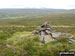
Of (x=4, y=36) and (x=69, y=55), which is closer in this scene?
(x=69, y=55)

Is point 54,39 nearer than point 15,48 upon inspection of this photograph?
No

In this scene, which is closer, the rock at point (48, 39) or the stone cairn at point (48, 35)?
the rock at point (48, 39)

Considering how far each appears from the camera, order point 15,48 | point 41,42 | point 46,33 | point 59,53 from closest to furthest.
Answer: point 59,53 < point 15,48 < point 41,42 < point 46,33

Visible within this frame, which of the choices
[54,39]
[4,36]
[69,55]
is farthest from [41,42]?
[4,36]

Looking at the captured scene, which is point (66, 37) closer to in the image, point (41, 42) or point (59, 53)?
point (41, 42)

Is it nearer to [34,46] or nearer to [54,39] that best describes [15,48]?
[34,46]

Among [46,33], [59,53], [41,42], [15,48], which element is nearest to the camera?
[59,53]

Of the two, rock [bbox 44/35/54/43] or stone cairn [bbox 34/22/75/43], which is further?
stone cairn [bbox 34/22/75/43]

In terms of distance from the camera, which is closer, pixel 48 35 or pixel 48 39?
pixel 48 39

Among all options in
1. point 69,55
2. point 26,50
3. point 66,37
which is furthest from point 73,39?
point 26,50
